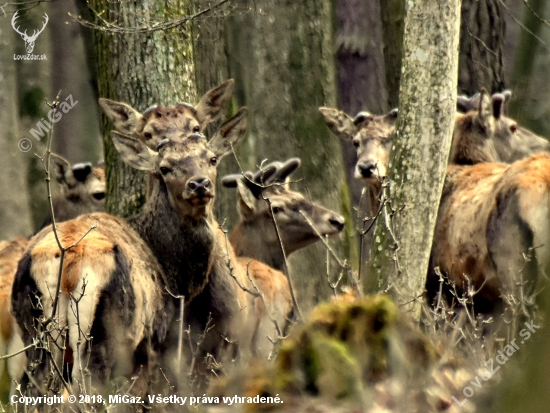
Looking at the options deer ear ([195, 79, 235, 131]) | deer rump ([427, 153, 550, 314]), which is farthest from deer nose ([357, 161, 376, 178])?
deer ear ([195, 79, 235, 131])

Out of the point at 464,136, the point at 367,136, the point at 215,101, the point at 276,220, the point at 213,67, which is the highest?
the point at 213,67

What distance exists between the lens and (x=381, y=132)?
1012 centimetres

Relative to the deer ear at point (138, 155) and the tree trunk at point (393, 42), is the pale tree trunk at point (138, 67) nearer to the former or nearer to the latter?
the deer ear at point (138, 155)

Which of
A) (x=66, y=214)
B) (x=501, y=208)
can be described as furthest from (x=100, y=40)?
(x=501, y=208)

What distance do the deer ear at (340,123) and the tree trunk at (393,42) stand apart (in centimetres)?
168

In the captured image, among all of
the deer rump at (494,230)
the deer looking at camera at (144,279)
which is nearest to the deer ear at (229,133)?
the deer looking at camera at (144,279)

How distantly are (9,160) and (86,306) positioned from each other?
9.18 m

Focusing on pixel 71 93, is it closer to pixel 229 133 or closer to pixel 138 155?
pixel 229 133

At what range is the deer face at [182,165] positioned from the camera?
7.27 m

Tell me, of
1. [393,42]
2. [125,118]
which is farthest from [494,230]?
[393,42]

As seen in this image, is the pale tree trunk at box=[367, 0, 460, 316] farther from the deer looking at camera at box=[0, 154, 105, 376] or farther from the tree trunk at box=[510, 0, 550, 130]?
the tree trunk at box=[510, 0, 550, 130]

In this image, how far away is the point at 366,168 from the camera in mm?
9562

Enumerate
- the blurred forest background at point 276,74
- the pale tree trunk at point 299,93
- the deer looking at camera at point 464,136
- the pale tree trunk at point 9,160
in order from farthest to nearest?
the pale tree trunk at point 9,160 < the pale tree trunk at point 299,93 < the deer looking at camera at point 464,136 < the blurred forest background at point 276,74

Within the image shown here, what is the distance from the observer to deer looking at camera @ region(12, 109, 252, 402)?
19.9 ft
